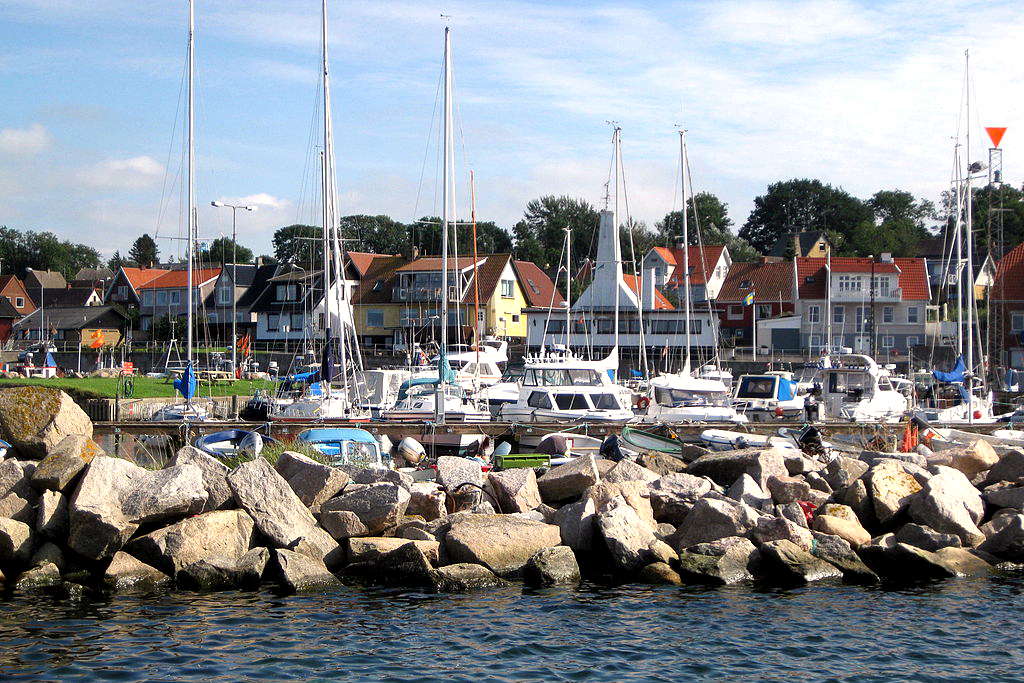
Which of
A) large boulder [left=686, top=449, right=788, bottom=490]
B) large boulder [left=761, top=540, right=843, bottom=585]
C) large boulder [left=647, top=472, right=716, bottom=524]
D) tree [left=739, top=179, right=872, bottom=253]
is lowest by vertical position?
large boulder [left=761, top=540, right=843, bottom=585]

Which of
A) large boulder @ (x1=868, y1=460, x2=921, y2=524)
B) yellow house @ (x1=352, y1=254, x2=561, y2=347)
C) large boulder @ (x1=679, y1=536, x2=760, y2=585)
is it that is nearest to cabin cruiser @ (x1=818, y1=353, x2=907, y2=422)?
large boulder @ (x1=868, y1=460, x2=921, y2=524)

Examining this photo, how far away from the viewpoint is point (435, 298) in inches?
3093

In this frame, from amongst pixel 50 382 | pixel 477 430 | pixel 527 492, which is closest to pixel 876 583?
pixel 527 492

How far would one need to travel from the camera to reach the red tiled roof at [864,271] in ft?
260

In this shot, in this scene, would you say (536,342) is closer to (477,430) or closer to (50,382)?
(50,382)

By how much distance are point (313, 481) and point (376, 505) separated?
1423 mm

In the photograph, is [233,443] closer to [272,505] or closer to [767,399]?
[272,505]

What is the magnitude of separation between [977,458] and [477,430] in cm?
1245

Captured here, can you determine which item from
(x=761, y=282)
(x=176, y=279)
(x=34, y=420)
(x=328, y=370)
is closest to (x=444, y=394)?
(x=328, y=370)

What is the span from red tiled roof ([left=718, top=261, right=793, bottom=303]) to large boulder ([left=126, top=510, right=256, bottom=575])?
2761 inches

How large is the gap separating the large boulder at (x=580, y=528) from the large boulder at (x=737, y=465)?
160 inches

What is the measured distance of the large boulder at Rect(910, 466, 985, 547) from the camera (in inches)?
727

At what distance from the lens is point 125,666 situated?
1259cm

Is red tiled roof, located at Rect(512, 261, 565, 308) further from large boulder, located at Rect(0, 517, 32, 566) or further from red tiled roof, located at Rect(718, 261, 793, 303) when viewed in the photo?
large boulder, located at Rect(0, 517, 32, 566)
